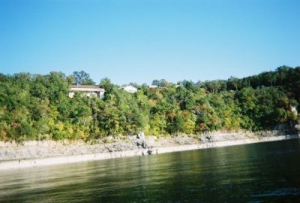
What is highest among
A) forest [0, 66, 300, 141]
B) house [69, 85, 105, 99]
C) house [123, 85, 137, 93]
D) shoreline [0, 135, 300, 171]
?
house [123, 85, 137, 93]

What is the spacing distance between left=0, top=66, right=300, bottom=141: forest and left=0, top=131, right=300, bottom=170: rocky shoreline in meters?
2.87

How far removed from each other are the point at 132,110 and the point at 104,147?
21142 millimetres

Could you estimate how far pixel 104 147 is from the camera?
10244cm

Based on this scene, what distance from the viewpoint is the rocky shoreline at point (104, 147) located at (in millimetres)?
88250

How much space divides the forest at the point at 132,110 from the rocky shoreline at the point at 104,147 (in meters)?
2.87

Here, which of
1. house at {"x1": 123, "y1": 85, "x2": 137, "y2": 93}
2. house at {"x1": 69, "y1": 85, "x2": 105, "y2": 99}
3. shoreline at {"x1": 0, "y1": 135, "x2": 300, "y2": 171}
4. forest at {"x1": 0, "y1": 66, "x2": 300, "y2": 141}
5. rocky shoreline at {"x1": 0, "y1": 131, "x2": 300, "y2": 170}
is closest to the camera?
shoreline at {"x1": 0, "y1": 135, "x2": 300, "y2": 171}

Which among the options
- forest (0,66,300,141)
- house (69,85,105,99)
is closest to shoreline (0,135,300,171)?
forest (0,66,300,141)

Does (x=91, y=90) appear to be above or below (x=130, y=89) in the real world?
below

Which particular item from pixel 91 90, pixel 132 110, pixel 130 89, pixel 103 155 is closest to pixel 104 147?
pixel 103 155

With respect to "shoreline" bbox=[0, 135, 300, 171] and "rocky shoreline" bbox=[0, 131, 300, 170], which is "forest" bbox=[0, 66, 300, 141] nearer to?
"rocky shoreline" bbox=[0, 131, 300, 170]

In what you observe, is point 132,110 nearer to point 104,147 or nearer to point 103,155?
point 104,147

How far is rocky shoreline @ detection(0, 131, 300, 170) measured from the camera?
88.2 metres

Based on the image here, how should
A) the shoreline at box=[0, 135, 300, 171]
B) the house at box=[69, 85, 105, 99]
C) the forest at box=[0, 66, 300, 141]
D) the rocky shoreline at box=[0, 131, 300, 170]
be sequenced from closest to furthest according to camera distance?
the shoreline at box=[0, 135, 300, 171] → the rocky shoreline at box=[0, 131, 300, 170] → the forest at box=[0, 66, 300, 141] → the house at box=[69, 85, 105, 99]

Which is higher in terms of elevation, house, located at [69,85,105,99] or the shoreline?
house, located at [69,85,105,99]
